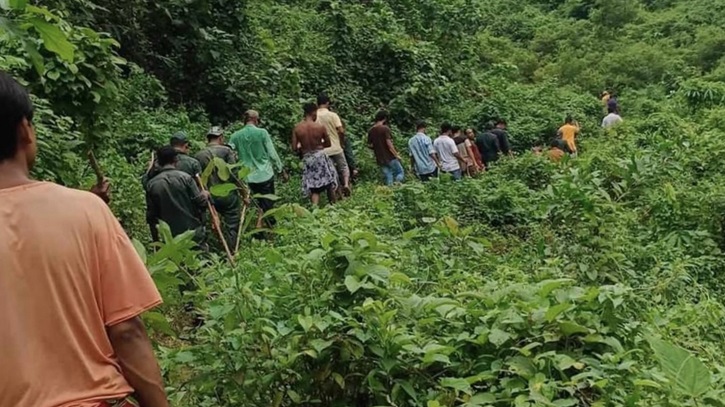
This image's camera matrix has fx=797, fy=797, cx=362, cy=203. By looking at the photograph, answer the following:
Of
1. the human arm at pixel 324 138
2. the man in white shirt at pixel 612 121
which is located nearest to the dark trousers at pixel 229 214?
the human arm at pixel 324 138

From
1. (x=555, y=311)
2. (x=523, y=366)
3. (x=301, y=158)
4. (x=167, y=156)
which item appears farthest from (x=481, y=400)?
(x=301, y=158)

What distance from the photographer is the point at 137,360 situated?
1939mm

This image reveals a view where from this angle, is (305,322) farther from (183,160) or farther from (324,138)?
(324,138)

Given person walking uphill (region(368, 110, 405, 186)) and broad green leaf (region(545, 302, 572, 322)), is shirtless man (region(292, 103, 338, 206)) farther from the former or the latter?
broad green leaf (region(545, 302, 572, 322))

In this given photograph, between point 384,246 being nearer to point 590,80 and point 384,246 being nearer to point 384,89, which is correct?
point 384,89

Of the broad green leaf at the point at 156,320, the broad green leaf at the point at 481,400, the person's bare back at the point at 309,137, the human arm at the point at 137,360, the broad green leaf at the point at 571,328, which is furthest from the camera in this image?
the person's bare back at the point at 309,137

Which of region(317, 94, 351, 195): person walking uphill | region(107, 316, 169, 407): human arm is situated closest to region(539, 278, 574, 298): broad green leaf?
region(107, 316, 169, 407): human arm

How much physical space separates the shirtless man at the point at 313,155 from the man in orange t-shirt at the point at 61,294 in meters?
7.32

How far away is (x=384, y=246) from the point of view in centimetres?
340

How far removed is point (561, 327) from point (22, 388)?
2.01m

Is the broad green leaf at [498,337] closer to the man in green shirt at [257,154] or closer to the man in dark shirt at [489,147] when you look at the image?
the man in green shirt at [257,154]

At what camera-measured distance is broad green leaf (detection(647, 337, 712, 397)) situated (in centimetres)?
271

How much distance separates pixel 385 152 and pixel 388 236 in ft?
17.8

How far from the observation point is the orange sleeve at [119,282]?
6.21 ft
